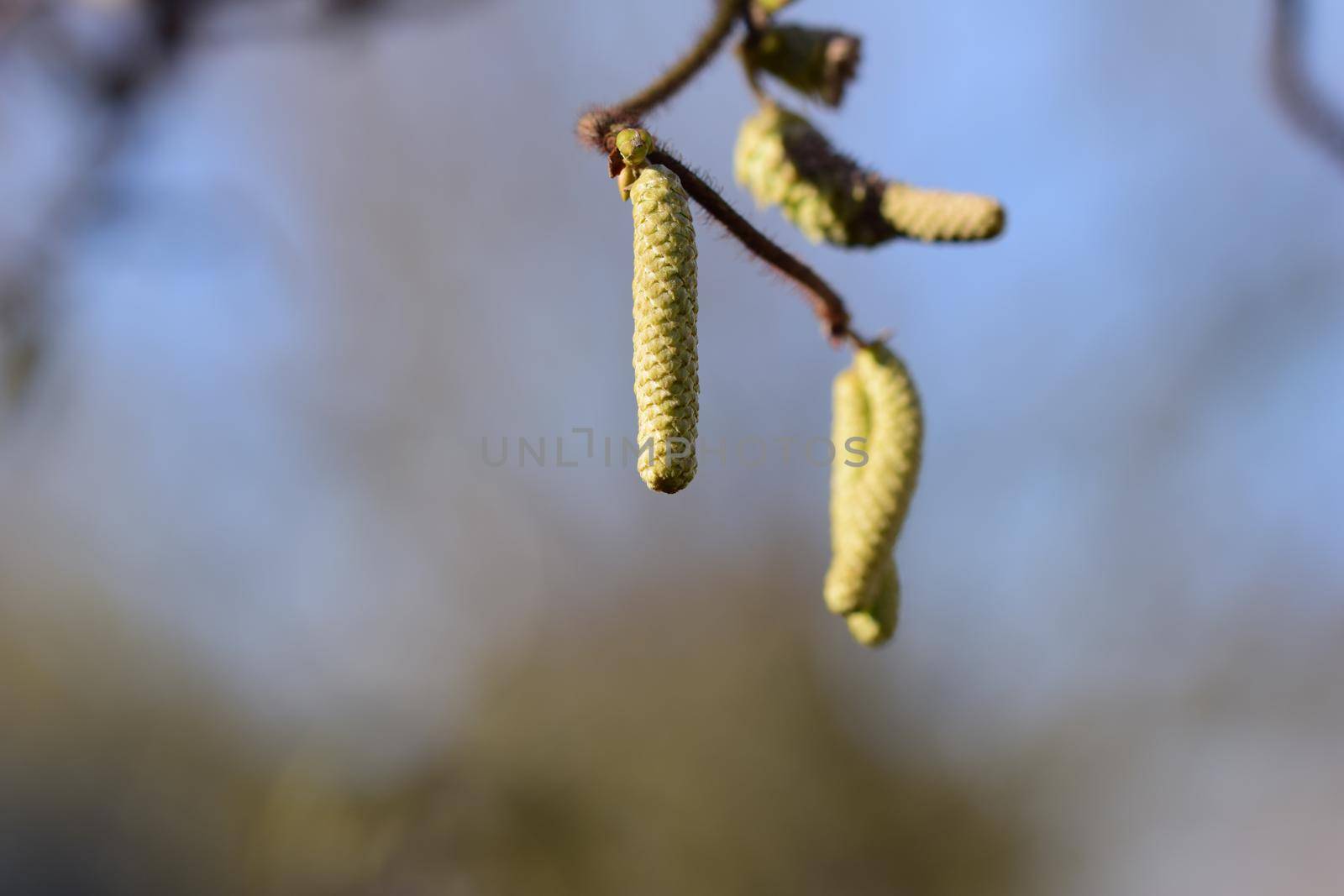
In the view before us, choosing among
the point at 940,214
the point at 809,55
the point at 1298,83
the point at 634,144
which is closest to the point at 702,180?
the point at 634,144

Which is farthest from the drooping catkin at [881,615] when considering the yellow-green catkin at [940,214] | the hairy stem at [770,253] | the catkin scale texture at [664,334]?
the catkin scale texture at [664,334]

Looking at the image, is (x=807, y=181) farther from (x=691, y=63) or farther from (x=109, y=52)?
(x=109, y=52)

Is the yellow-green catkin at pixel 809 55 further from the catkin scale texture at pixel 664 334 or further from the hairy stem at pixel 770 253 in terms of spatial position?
the catkin scale texture at pixel 664 334

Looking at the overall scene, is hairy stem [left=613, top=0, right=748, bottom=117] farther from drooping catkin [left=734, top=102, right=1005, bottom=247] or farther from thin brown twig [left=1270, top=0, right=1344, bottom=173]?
thin brown twig [left=1270, top=0, right=1344, bottom=173]

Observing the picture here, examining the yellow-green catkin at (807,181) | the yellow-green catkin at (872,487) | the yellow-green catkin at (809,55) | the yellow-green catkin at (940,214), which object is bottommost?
the yellow-green catkin at (872,487)

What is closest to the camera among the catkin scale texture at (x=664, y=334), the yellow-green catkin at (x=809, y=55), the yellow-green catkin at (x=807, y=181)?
the catkin scale texture at (x=664, y=334)

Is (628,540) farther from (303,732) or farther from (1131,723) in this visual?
(1131,723)
